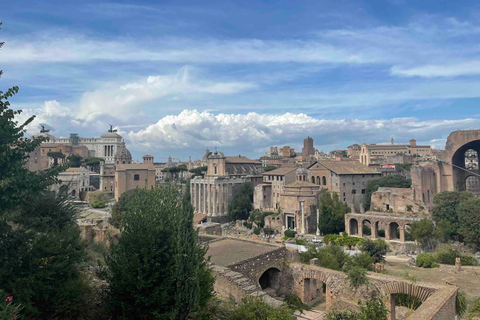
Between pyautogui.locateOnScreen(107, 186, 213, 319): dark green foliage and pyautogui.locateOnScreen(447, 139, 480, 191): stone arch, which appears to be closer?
pyautogui.locateOnScreen(107, 186, 213, 319): dark green foliage

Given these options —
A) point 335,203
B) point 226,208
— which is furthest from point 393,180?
point 226,208

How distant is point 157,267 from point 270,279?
9.70 metres

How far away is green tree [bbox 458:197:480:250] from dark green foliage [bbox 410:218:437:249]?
2638 millimetres

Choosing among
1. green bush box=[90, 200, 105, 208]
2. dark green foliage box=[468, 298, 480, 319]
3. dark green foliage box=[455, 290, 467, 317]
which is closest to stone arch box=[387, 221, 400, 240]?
dark green foliage box=[468, 298, 480, 319]

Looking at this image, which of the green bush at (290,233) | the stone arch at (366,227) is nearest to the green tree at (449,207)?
the stone arch at (366,227)

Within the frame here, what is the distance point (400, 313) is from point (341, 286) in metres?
2.72

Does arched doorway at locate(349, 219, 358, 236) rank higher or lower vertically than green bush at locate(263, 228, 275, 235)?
higher

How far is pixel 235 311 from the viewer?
35.1 feet

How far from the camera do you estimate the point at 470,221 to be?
32625 mm

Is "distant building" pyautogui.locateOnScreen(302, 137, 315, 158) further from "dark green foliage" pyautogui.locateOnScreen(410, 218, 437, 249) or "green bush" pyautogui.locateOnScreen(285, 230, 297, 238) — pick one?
"dark green foliage" pyautogui.locateOnScreen(410, 218, 437, 249)

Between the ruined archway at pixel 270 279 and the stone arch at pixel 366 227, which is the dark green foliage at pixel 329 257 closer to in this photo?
the ruined archway at pixel 270 279

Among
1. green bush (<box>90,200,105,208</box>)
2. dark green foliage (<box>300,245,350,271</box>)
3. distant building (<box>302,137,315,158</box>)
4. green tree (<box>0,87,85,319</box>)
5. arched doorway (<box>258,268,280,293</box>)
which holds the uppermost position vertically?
distant building (<box>302,137,315,158</box>)

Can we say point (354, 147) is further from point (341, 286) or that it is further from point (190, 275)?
point (190, 275)

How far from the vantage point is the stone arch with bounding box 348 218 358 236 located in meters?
43.2
